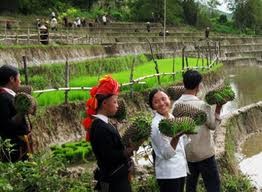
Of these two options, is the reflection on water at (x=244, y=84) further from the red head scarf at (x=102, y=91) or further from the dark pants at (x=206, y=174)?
the red head scarf at (x=102, y=91)

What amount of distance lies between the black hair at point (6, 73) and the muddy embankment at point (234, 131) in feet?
13.8

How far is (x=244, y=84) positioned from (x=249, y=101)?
22.9 ft

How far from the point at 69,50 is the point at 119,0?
102 ft

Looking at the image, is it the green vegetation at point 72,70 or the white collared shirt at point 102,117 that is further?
the green vegetation at point 72,70

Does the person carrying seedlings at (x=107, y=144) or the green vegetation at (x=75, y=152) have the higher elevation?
the person carrying seedlings at (x=107, y=144)

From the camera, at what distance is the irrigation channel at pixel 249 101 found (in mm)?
10305

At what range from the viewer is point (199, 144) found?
18.3 feet

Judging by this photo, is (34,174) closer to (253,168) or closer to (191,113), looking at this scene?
(191,113)

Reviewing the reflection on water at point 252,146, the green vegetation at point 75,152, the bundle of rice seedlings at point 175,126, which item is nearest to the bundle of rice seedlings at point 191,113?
the bundle of rice seedlings at point 175,126

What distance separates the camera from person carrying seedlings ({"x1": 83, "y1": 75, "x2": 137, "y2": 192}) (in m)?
4.26

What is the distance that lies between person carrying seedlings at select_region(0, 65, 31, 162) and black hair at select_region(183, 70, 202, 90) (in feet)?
5.48

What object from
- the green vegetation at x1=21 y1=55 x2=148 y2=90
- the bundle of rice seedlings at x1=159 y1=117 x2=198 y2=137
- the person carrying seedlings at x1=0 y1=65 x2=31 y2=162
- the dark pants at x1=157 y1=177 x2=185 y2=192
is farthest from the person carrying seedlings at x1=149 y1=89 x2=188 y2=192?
the green vegetation at x1=21 y1=55 x2=148 y2=90

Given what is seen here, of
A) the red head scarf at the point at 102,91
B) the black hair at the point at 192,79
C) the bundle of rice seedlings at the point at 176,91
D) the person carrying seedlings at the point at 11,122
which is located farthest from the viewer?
the bundle of rice seedlings at the point at 176,91

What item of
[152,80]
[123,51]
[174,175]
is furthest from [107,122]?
[123,51]
